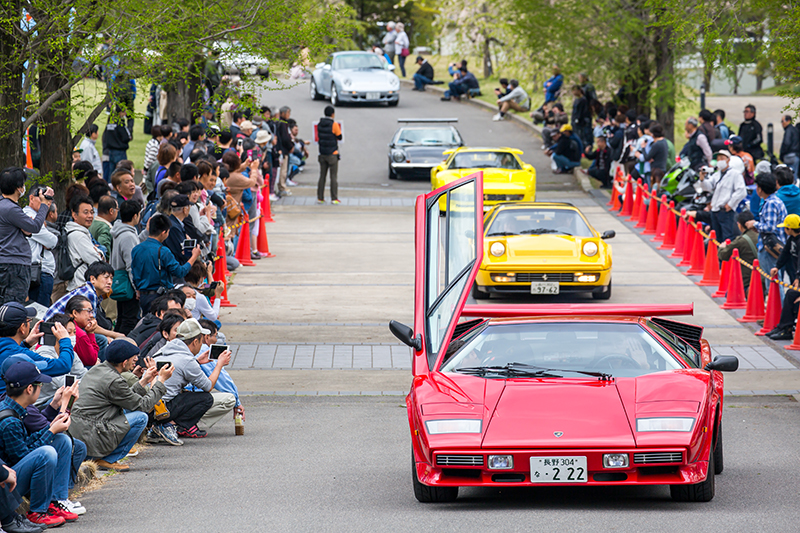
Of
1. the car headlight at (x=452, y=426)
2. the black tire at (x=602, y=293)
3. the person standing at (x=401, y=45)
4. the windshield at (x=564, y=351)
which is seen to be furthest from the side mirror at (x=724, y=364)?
the person standing at (x=401, y=45)

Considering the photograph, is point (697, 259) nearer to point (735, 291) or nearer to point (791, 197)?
point (735, 291)

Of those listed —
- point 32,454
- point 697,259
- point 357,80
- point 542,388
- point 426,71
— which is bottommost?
point 697,259

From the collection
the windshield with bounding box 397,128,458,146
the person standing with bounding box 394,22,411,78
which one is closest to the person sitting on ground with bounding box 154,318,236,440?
the windshield with bounding box 397,128,458,146

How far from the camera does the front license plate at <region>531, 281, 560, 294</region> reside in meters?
13.7

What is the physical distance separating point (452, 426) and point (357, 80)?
3136cm

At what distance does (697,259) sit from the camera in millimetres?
16125

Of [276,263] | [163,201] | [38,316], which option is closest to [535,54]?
[276,263]

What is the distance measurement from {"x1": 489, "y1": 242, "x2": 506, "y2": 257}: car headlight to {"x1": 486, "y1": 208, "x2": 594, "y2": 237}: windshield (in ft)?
1.88

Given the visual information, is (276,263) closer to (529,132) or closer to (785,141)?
(785,141)

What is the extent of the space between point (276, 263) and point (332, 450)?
9.46 m

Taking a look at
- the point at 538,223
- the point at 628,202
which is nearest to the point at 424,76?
the point at 628,202

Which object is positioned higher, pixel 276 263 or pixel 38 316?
pixel 38 316

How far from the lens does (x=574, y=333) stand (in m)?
6.96

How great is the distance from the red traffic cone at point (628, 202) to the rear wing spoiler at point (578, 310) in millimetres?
14583
